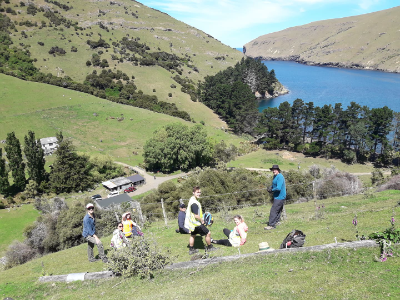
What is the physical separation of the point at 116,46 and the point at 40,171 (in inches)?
4354

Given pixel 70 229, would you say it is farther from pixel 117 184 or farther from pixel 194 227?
pixel 117 184

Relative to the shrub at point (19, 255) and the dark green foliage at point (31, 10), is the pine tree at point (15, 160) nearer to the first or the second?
the shrub at point (19, 255)

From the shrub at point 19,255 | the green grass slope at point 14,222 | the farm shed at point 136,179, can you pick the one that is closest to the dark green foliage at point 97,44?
the farm shed at point 136,179

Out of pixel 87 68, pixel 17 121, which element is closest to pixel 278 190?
pixel 17 121

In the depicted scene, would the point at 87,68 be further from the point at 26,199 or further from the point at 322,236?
the point at 322,236

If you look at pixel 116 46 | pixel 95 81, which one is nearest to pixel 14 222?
pixel 95 81

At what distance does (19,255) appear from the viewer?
749 inches

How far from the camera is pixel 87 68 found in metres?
115

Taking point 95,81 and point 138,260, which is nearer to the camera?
point 138,260

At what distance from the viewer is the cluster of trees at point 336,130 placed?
6062 centimetres

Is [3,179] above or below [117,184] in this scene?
above

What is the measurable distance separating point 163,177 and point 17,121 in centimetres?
4103

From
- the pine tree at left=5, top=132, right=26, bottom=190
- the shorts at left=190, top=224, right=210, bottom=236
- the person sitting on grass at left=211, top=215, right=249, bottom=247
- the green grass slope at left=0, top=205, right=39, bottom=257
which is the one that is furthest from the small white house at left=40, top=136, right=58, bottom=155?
the person sitting on grass at left=211, top=215, right=249, bottom=247

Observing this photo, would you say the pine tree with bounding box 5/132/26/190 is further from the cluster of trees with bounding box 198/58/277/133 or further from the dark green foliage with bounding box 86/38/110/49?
the dark green foliage with bounding box 86/38/110/49
